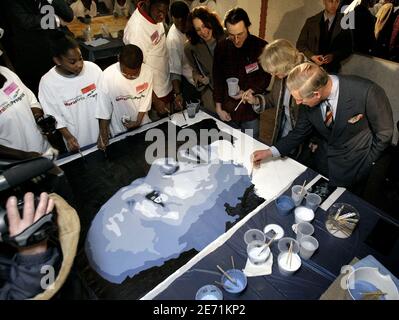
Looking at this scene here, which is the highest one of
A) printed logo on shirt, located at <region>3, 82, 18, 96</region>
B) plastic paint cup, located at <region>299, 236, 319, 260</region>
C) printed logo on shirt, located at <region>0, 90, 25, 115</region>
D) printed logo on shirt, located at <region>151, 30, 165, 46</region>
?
printed logo on shirt, located at <region>151, 30, 165, 46</region>

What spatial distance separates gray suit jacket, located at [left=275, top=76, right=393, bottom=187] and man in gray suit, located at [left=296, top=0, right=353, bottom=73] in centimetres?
160

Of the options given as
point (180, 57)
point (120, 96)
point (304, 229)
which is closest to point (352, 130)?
point (304, 229)

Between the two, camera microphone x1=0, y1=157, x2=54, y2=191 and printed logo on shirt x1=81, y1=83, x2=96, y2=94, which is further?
printed logo on shirt x1=81, y1=83, x2=96, y2=94

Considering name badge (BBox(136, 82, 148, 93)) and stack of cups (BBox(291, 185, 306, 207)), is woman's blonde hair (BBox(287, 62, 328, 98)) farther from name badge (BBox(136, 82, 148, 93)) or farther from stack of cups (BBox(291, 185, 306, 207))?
name badge (BBox(136, 82, 148, 93))

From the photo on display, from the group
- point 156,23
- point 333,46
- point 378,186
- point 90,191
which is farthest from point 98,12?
point 378,186

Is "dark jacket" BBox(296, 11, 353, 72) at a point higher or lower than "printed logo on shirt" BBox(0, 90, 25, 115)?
higher

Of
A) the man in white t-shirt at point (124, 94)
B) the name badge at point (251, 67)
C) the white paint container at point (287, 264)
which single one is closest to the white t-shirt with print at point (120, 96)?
the man in white t-shirt at point (124, 94)

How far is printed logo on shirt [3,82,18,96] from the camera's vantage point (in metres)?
2.03

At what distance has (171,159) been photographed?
2260 mm

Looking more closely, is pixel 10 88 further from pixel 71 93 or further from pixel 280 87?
pixel 280 87

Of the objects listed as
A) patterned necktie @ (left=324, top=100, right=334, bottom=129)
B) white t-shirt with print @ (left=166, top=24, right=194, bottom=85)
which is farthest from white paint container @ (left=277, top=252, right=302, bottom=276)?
white t-shirt with print @ (left=166, top=24, right=194, bottom=85)

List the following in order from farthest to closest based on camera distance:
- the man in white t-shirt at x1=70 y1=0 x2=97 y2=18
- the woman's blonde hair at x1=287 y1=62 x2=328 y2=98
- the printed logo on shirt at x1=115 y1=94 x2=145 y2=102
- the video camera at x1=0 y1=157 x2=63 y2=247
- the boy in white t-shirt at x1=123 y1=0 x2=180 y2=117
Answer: the man in white t-shirt at x1=70 y1=0 x2=97 y2=18
the boy in white t-shirt at x1=123 y1=0 x2=180 y2=117
the printed logo on shirt at x1=115 y1=94 x2=145 y2=102
the woman's blonde hair at x1=287 y1=62 x2=328 y2=98
the video camera at x1=0 y1=157 x2=63 y2=247

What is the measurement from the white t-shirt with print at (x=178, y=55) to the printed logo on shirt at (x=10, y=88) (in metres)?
1.69

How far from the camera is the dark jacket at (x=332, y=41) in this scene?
3.23 metres
